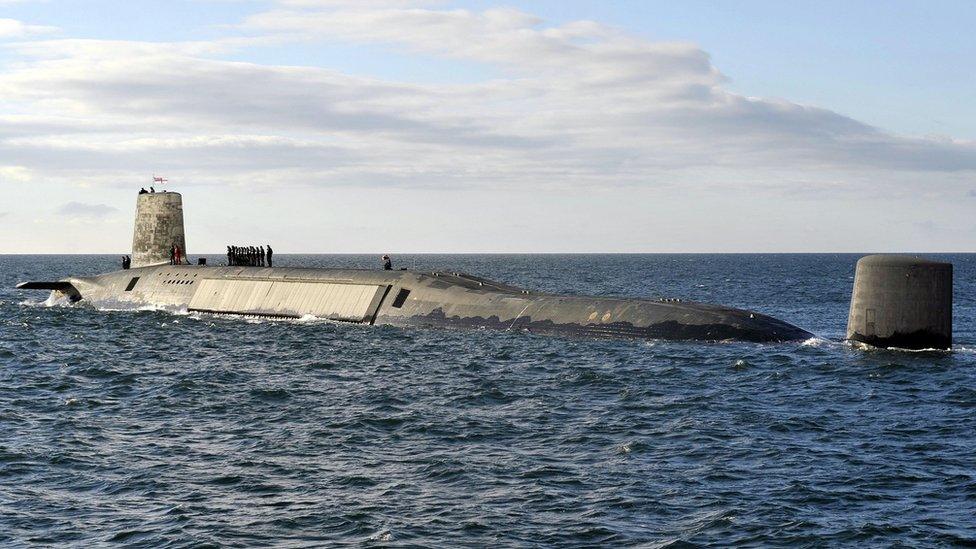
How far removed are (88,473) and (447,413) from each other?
9154 millimetres

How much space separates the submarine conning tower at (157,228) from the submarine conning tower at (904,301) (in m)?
40.5

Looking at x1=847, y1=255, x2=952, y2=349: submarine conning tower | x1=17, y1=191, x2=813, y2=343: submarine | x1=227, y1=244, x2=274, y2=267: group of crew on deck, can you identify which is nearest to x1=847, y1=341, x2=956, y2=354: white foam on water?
x1=847, y1=255, x2=952, y2=349: submarine conning tower

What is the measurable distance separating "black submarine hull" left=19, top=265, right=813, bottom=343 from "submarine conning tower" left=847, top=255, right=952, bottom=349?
4644 millimetres

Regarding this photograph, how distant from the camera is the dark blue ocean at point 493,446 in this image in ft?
53.6

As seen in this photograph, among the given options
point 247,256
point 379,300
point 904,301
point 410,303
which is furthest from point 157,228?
point 904,301

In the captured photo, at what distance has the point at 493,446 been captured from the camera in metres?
21.9

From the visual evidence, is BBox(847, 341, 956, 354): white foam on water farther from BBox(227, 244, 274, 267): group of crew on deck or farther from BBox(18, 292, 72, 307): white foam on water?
BBox(18, 292, 72, 307): white foam on water

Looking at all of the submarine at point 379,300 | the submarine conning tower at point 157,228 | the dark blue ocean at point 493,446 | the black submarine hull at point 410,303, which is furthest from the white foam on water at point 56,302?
the dark blue ocean at point 493,446

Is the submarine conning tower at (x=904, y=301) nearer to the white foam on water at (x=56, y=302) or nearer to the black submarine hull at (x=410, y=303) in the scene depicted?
the black submarine hull at (x=410, y=303)

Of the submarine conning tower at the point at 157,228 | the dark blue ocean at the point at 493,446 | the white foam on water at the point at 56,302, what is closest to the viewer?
the dark blue ocean at the point at 493,446

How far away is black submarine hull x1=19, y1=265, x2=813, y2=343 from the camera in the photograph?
127ft

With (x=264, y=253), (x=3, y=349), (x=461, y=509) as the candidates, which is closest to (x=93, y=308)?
(x=264, y=253)

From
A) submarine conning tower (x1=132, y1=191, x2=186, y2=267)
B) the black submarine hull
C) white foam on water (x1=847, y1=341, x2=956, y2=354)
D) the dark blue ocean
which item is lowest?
the dark blue ocean

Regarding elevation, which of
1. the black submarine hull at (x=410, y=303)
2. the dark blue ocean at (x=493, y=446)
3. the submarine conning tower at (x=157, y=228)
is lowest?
the dark blue ocean at (x=493, y=446)
